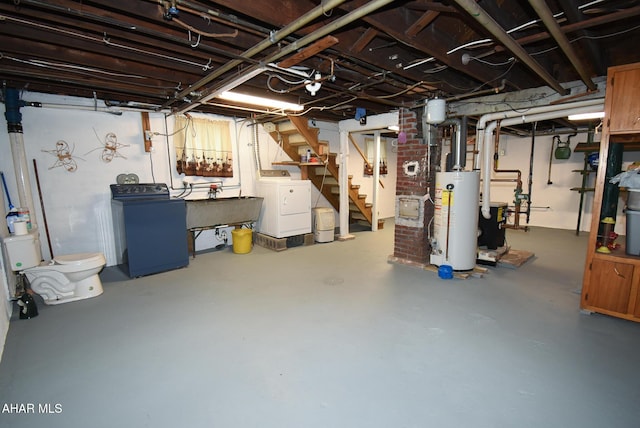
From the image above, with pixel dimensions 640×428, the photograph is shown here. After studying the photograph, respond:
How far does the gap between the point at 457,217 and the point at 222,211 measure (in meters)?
3.58

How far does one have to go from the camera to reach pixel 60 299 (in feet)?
10.4

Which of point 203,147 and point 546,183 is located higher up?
point 203,147

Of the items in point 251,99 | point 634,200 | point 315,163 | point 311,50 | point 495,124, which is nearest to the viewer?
point 311,50

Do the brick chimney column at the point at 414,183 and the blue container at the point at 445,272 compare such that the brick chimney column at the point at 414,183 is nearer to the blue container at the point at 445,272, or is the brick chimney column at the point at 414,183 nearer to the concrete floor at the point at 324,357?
the blue container at the point at 445,272

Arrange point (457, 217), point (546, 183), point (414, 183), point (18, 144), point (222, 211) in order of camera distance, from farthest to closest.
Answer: point (546, 183), point (222, 211), point (414, 183), point (457, 217), point (18, 144)

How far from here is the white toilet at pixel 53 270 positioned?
2984 mm

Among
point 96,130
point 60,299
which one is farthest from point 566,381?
point 96,130

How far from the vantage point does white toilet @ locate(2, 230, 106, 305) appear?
9.79 feet

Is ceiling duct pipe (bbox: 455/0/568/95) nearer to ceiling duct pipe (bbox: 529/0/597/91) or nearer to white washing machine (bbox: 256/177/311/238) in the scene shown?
ceiling duct pipe (bbox: 529/0/597/91)

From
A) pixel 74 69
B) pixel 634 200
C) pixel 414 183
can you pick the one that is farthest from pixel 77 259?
pixel 634 200

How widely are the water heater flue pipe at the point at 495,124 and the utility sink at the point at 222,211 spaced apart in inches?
143

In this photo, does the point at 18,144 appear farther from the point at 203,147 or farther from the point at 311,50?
the point at 311,50

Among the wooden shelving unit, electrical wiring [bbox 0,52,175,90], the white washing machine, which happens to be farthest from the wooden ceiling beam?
the white washing machine

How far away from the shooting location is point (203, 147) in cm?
511
